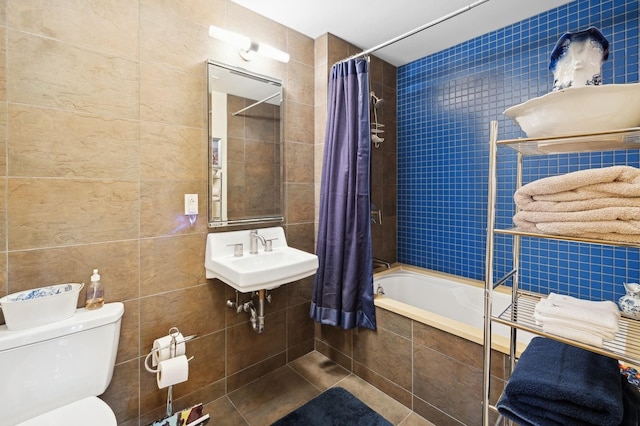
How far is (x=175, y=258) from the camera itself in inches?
65.2

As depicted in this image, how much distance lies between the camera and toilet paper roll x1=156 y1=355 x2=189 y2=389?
1.41 metres

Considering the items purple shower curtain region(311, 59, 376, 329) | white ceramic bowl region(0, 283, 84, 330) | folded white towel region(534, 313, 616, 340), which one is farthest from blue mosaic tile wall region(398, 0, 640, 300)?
white ceramic bowl region(0, 283, 84, 330)

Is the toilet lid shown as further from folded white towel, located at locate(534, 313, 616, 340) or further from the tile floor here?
folded white towel, located at locate(534, 313, 616, 340)

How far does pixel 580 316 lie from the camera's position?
37.4 inches

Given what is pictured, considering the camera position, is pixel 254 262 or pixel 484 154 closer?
pixel 254 262

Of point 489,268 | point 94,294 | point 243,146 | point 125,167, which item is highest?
point 243,146

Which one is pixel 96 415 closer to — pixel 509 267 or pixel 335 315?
pixel 335 315

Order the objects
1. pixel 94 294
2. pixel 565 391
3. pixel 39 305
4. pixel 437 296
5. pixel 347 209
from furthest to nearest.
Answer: pixel 437 296, pixel 347 209, pixel 94 294, pixel 39 305, pixel 565 391

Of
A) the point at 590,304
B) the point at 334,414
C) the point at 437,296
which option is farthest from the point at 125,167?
the point at 437,296

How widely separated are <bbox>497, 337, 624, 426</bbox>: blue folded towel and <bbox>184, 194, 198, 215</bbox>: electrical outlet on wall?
1.63m

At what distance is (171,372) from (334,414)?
0.93 m

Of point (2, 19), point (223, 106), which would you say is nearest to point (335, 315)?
point (223, 106)

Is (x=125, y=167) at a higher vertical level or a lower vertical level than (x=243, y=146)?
lower

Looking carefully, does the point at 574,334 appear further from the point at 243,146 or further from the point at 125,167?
the point at 125,167
